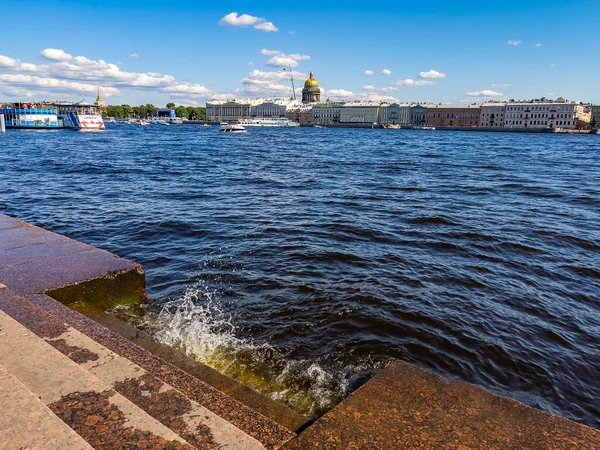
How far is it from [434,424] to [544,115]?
114m

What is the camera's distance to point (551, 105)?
97625mm

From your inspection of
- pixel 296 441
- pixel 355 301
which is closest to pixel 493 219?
pixel 355 301

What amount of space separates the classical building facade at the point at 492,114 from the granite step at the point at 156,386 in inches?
4546

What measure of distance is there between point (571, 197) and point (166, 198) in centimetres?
1153

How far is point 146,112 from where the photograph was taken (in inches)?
6806

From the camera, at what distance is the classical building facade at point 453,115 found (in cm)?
10981

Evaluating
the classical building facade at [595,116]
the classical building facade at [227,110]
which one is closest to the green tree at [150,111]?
the classical building facade at [227,110]

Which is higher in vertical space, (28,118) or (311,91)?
(311,91)

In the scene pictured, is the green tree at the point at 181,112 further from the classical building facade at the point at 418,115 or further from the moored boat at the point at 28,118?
the moored boat at the point at 28,118

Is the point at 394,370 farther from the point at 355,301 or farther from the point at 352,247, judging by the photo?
the point at 352,247

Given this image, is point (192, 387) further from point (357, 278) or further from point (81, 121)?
point (81, 121)

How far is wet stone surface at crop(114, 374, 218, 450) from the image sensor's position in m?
1.78

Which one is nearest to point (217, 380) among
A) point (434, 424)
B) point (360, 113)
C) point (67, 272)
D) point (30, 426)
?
point (30, 426)

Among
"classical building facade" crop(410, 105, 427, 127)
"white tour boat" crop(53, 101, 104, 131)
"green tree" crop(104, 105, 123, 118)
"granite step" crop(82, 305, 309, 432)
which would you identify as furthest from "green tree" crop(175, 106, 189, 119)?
"granite step" crop(82, 305, 309, 432)
